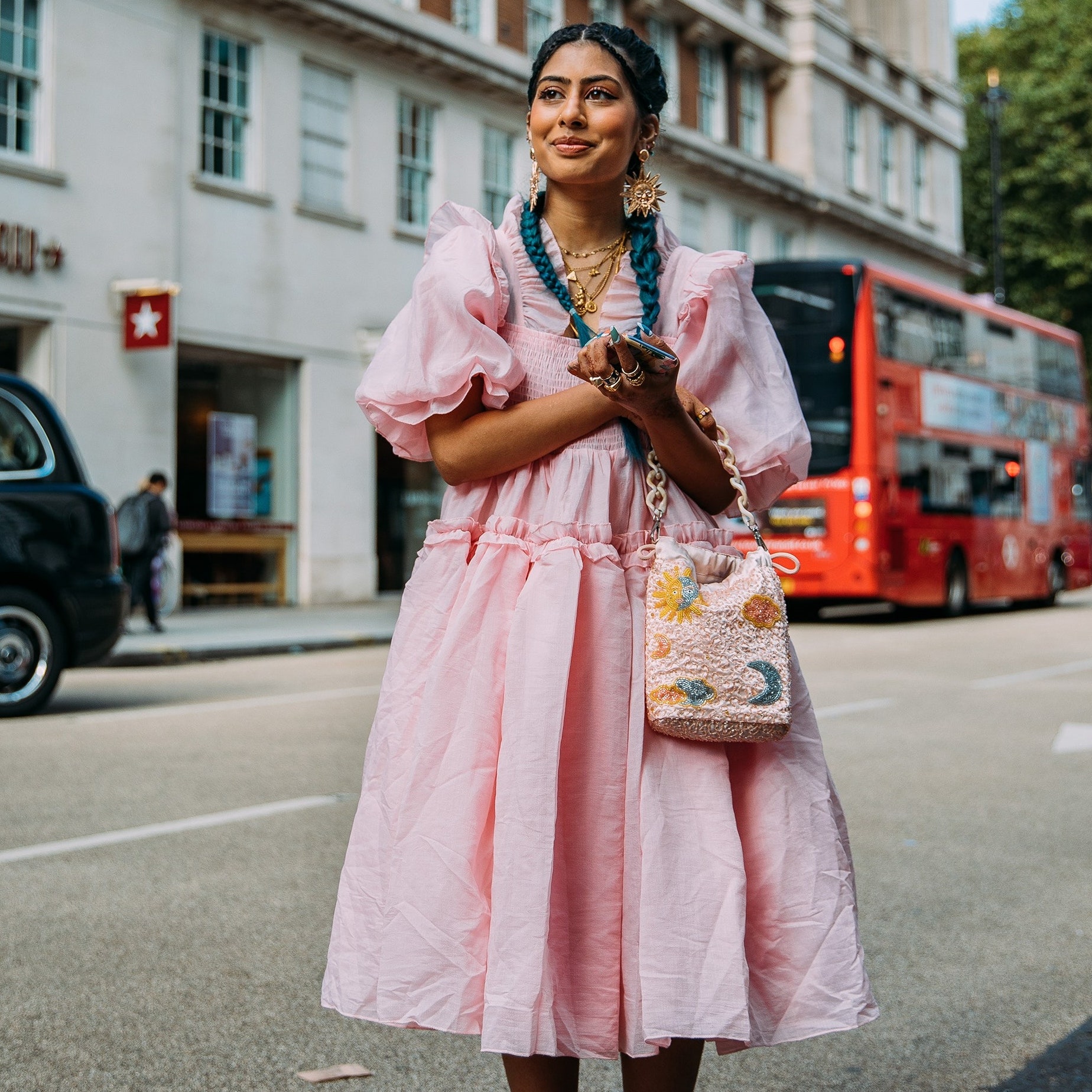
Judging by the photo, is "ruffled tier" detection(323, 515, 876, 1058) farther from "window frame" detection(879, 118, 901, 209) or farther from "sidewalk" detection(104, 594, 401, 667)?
"window frame" detection(879, 118, 901, 209)

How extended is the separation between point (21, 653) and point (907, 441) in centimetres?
1278

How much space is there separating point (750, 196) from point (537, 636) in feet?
99.3

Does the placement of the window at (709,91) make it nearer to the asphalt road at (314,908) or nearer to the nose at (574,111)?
the asphalt road at (314,908)

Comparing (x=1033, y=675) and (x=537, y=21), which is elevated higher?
(x=537, y=21)

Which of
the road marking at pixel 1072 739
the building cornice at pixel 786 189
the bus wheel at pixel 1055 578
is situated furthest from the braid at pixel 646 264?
the building cornice at pixel 786 189

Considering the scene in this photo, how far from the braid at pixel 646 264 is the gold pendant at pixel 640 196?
0.04 feet

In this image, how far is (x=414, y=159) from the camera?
22.8 m

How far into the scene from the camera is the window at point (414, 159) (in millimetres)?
22625

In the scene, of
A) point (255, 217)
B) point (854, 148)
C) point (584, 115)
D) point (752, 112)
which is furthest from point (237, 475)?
point (854, 148)

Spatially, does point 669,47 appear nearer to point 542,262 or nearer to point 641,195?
point 641,195

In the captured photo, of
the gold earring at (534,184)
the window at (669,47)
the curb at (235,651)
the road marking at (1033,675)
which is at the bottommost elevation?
the road marking at (1033,675)

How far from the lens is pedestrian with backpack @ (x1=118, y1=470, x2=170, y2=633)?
52.5 ft

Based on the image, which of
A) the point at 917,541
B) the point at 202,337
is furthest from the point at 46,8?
the point at 917,541

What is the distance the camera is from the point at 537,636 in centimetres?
221
